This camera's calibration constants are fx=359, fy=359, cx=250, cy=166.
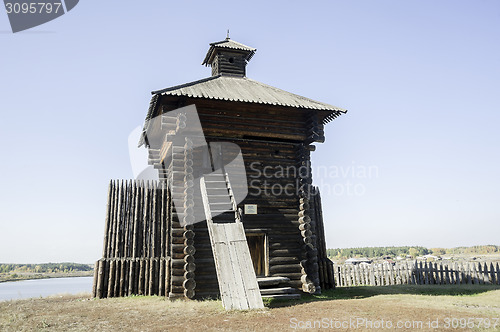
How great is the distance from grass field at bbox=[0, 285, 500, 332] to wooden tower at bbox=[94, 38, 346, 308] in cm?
182

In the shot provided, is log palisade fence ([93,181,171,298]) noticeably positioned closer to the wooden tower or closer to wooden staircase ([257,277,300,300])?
the wooden tower

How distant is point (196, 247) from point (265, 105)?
19.2 ft

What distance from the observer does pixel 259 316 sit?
8.35 meters

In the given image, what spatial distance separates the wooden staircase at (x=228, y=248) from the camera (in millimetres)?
9453

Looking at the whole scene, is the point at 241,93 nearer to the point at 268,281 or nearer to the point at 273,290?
the point at 268,281

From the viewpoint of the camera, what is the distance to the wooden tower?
40.0ft

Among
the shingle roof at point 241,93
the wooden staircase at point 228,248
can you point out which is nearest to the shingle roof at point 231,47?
the shingle roof at point 241,93

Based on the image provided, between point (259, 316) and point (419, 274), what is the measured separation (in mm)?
13449

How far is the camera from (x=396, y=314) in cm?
816

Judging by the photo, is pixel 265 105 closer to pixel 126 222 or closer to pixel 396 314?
pixel 126 222

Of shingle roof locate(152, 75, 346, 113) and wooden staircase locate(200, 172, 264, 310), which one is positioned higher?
shingle roof locate(152, 75, 346, 113)

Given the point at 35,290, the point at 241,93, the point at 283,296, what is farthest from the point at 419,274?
the point at 35,290

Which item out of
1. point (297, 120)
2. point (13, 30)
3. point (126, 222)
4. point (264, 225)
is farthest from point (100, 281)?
point (297, 120)

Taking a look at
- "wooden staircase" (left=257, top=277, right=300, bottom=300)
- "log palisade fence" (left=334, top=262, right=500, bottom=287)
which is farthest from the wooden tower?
"log palisade fence" (left=334, top=262, right=500, bottom=287)
